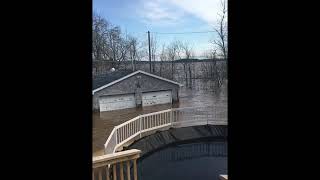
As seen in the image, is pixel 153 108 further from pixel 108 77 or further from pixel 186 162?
pixel 186 162

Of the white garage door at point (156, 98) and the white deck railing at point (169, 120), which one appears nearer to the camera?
the white deck railing at point (169, 120)

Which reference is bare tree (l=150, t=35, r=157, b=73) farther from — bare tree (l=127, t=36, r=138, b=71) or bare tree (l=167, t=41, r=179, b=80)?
bare tree (l=127, t=36, r=138, b=71)

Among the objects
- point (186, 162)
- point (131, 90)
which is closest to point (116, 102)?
point (131, 90)

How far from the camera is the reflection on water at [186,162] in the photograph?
6393 mm

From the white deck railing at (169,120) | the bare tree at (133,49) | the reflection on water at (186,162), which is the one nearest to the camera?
the reflection on water at (186,162)

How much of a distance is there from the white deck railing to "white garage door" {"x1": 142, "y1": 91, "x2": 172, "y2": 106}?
3572 millimetres

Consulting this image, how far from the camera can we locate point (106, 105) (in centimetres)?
1255

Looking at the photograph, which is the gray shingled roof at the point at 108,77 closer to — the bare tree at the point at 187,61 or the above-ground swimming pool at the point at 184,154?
the bare tree at the point at 187,61

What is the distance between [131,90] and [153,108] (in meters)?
1.40

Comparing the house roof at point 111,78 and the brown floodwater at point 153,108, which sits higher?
the house roof at point 111,78

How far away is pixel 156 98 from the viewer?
559 inches

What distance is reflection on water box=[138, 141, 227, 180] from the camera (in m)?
6.39

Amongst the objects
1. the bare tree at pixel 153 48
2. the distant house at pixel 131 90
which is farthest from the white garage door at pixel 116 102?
the bare tree at pixel 153 48
